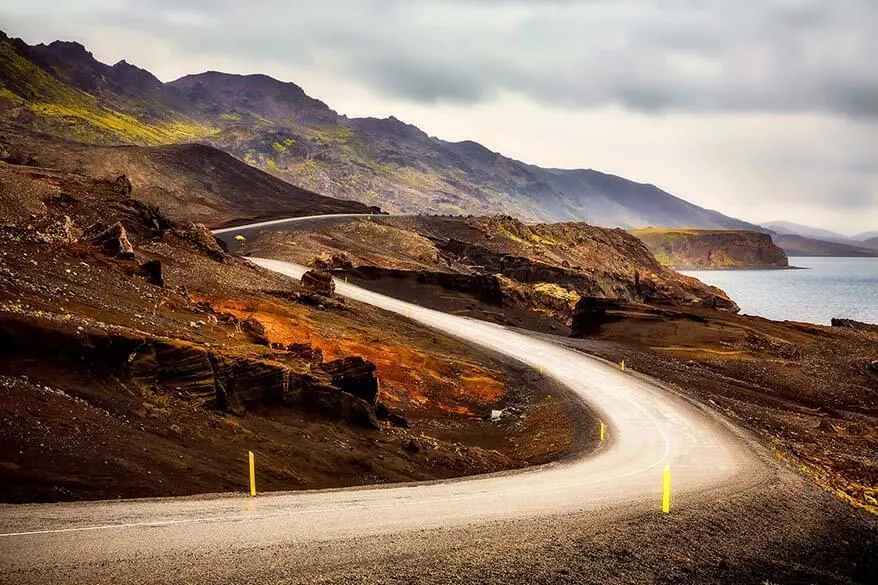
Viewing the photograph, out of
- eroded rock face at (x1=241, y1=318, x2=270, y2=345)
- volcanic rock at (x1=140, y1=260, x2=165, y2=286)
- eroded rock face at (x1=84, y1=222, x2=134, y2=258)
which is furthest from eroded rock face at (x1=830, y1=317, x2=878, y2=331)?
eroded rock face at (x1=84, y1=222, x2=134, y2=258)

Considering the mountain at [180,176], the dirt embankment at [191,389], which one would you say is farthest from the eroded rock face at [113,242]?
the mountain at [180,176]

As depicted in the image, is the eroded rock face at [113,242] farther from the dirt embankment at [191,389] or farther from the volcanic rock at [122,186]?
the volcanic rock at [122,186]

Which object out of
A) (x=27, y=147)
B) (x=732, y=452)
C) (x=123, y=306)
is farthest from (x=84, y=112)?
(x=732, y=452)

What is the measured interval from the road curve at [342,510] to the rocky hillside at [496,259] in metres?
30.8

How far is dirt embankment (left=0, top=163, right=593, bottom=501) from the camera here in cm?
1304

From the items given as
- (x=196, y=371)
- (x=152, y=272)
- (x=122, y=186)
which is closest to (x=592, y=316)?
(x=152, y=272)

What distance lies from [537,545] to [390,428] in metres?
10.6

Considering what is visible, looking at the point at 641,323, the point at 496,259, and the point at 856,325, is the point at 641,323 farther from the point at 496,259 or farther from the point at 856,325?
→ the point at 496,259

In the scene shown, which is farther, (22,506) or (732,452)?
(732,452)

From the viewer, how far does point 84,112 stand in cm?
16575

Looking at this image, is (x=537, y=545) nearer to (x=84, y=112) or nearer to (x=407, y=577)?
(x=407, y=577)

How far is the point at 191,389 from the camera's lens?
1662 cm

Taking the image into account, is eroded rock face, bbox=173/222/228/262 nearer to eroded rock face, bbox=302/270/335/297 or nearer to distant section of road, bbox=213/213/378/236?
eroded rock face, bbox=302/270/335/297

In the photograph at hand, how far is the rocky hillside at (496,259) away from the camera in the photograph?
5653cm
